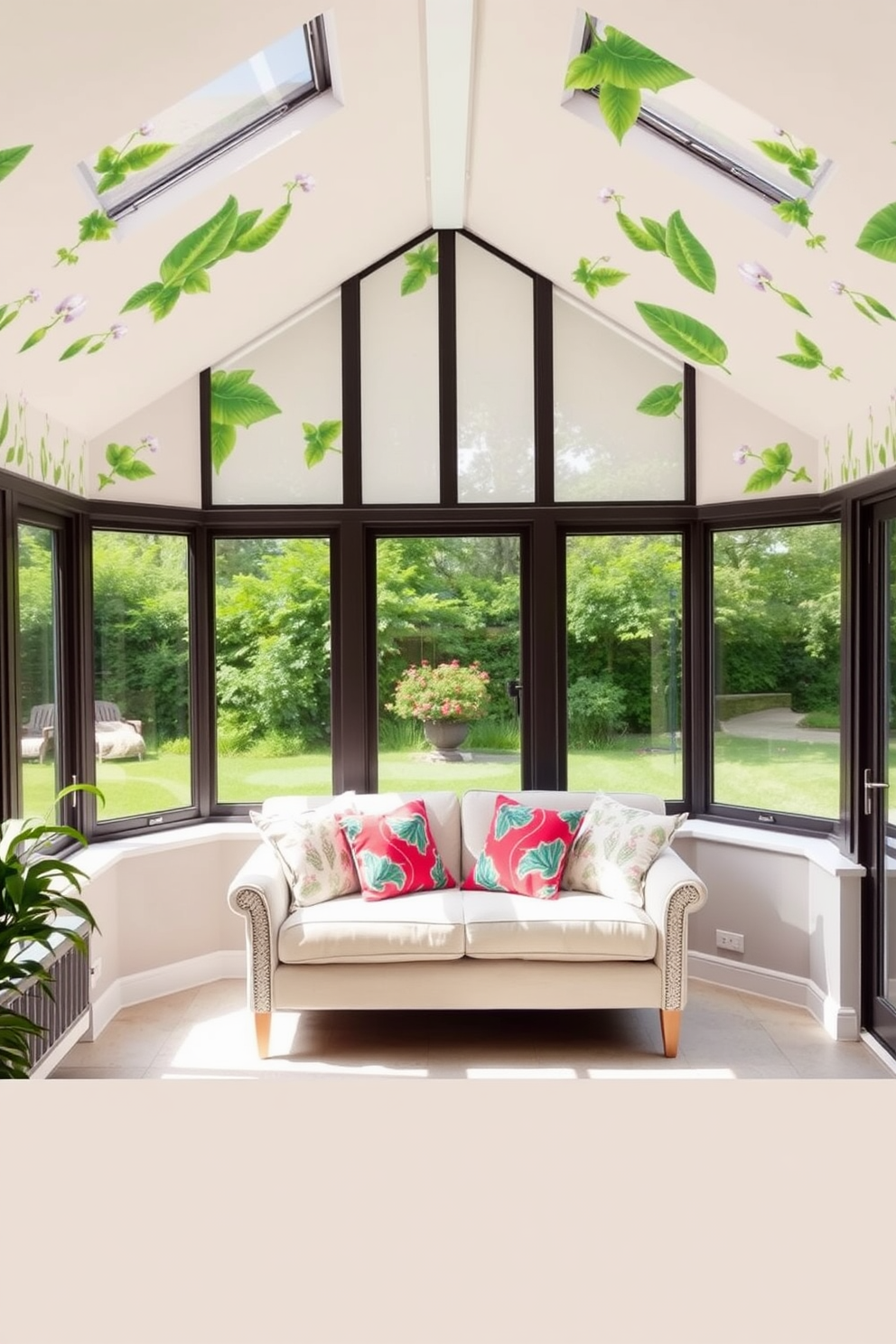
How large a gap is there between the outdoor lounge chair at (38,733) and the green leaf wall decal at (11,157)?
2.10m

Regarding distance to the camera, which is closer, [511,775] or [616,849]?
[616,849]

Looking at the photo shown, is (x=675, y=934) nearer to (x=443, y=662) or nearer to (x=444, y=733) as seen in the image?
(x=444, y=733)

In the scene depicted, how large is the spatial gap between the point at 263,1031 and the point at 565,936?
117cm

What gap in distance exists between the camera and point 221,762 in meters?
4.96

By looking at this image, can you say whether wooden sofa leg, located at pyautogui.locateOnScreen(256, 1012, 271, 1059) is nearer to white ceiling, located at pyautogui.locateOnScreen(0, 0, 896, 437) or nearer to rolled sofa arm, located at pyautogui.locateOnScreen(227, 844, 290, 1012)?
rolled sofa arm, located at pyautogui.locateOnScreen(227, 844, 290, 1012)

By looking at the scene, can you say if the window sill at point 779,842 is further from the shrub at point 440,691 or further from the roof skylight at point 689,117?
the roof skylight at point 689,117

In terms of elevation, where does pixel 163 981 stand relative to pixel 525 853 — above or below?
below

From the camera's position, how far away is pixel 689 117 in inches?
121

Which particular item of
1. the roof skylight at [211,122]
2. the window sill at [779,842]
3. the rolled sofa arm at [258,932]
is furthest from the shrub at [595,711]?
the roof skylight at [211,122]

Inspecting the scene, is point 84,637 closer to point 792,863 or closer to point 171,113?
point 171,113

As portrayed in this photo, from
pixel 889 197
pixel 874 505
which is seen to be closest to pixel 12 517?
pixel 889 197

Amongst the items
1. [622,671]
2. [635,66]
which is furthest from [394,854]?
[635,66]

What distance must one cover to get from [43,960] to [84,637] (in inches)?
65.0

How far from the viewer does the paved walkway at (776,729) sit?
4.50m
